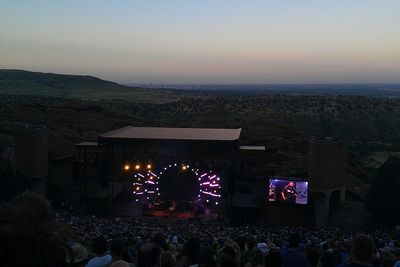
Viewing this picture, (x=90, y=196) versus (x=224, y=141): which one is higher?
(x=224, y=141)

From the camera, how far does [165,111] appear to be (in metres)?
87.9

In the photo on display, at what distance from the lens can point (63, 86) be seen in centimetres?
16962

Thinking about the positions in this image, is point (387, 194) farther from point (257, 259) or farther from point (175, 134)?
point (257, 259)

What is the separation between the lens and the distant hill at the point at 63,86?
152775 millimetres

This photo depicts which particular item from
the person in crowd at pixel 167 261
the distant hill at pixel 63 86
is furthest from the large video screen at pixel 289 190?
the distant hill at pixel 63 86

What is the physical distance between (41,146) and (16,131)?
1.90m

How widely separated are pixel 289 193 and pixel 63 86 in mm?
147849

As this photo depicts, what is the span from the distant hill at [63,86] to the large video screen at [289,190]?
118 m

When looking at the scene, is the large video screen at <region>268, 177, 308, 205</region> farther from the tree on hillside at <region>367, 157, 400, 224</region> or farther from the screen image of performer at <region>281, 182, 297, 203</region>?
the tree on hillside at <region>367, 157, 400, 224</region>

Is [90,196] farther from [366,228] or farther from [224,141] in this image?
[366,228]

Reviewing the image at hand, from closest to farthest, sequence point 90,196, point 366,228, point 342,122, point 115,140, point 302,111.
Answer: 1. point 366,228
2. point 115,140
3. point 90,196
4. point 342,122
5. point 302,111

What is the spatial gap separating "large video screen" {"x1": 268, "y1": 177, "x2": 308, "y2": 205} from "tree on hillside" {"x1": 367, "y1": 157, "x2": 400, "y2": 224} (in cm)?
399

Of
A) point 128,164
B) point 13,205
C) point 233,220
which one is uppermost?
point 13,205

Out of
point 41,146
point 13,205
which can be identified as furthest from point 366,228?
point 13,205
